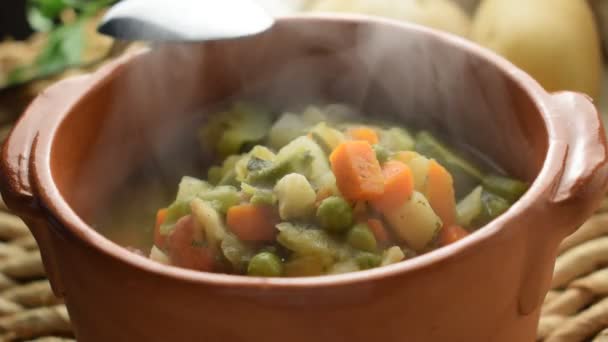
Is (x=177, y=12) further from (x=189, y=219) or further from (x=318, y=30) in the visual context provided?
(x=189, y=219)

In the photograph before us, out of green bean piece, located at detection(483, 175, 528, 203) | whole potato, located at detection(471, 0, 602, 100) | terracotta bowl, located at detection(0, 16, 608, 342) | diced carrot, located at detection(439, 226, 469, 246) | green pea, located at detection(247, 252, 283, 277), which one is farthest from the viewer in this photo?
whole potato, located at detection(471, 0, 602, 100)

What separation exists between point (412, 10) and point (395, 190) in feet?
2.45

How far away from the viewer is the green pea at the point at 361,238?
907 mm

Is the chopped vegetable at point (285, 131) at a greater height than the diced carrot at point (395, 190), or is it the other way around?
the diced carrot at point (395, 190)

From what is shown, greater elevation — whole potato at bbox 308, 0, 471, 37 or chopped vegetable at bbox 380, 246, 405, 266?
whole potato at bbox 308, 0, 471, 37

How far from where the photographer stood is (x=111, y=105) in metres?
1.18

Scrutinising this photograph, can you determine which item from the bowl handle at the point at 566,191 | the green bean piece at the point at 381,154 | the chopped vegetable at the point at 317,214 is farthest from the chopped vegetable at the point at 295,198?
the bowl handle at the point at 566,191

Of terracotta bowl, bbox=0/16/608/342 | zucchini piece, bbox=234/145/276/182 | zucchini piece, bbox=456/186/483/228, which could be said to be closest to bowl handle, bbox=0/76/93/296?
terracotta bowl, bbox=0/16/608/342

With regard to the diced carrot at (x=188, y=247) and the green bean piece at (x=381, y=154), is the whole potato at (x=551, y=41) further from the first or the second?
the diced carrot at (x=188, y=247)

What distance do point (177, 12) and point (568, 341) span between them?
0.74 meters

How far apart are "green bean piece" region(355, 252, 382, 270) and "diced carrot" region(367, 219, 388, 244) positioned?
0.03 meters

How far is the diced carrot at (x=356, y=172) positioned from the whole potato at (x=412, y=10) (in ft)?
2.28

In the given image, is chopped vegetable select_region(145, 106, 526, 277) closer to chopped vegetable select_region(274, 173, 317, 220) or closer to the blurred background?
chopped vegetable select_region(274, 173, 317, 220)

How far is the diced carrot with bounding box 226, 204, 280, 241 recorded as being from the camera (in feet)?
3.08
